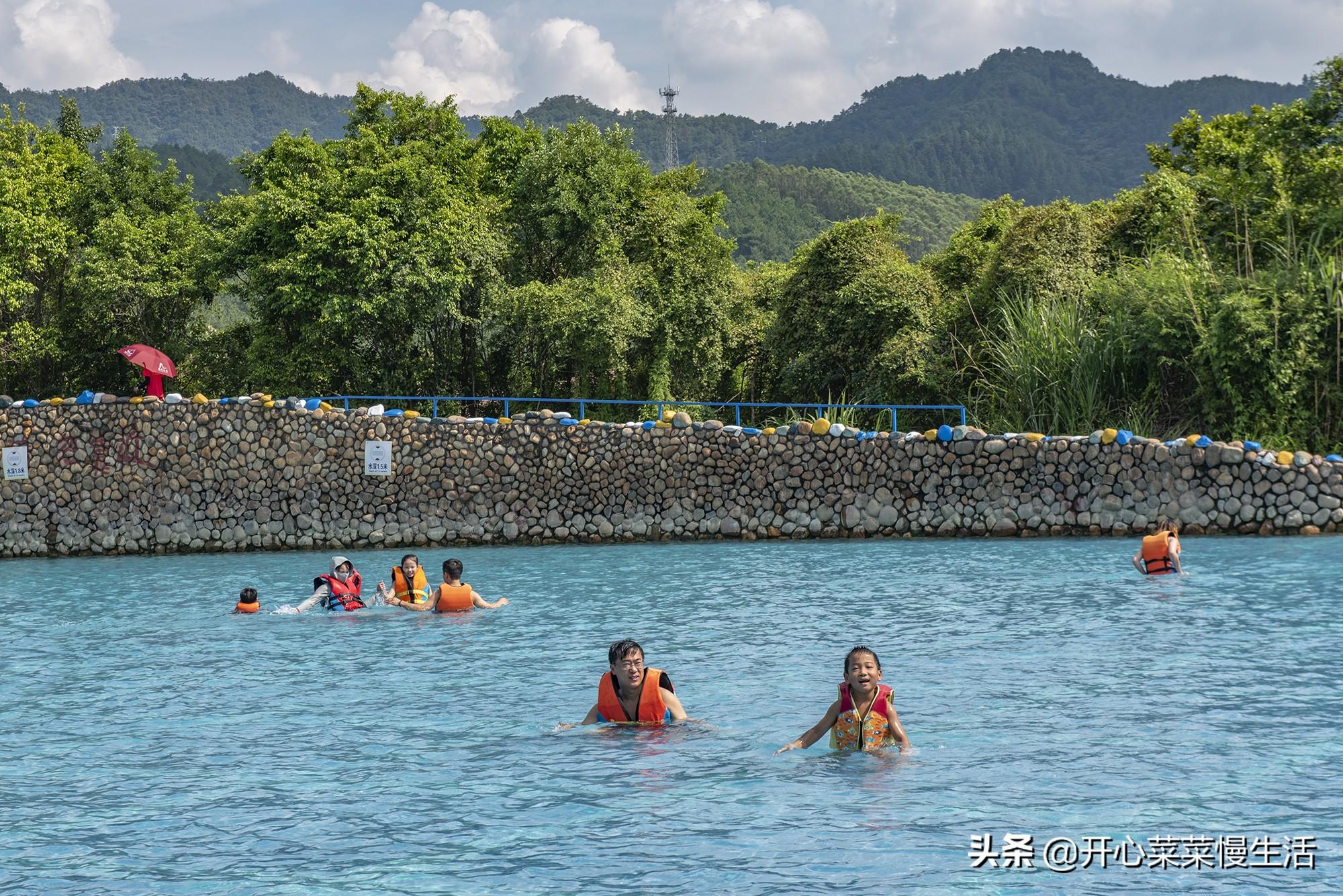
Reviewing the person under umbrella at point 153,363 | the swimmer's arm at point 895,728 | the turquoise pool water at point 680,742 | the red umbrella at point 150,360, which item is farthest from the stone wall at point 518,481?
the swimmer's arm at point 895,728

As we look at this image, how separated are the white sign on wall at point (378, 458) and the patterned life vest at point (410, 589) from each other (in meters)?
9.32

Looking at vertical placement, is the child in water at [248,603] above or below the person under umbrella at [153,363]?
below

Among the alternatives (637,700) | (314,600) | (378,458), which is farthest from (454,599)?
(378,458)

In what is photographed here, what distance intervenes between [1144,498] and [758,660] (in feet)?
42.3

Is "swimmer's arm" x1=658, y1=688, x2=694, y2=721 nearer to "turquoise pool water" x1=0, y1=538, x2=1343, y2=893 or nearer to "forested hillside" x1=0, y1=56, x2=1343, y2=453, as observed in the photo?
"turquoise pool water" x1=0, y1=538, x2=1343, y2=893

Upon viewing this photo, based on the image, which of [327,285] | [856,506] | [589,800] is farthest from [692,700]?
[327,285]

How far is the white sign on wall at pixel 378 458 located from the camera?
27.2 m

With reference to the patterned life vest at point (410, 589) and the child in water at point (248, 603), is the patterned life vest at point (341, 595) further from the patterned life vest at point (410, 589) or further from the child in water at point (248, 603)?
the child in water at point (248, 603)

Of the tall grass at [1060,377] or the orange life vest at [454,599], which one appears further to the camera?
the tall grass at [1060,377]

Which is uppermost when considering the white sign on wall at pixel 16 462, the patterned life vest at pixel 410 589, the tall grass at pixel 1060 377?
the tall grass at pixel 1060 377

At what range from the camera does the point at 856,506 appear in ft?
84.9

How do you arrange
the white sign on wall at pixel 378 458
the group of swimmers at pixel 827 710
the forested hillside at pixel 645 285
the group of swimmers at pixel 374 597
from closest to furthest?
1. the group of swimmers at pixel 827 710
2. the group of swimmers at pixel 374 597
3. the forested hillside at pixel 645 285
4. the white sign on wall at pixel 378 458

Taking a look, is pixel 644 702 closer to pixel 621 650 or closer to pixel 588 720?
pixel 588 720

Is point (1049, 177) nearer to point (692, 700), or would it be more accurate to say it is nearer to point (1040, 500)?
point (1040, 500)
